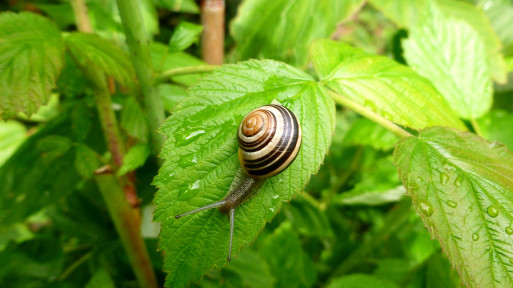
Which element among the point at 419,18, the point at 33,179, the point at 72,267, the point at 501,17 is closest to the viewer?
the point at 33,179

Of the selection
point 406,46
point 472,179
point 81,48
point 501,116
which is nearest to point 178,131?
point 81,48

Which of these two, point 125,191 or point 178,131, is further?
point 125,191

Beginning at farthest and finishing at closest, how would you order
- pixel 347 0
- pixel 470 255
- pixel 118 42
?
pixel 347 0 → pixel 118 42 → pixel 470 255

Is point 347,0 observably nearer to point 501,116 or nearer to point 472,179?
point 501,116

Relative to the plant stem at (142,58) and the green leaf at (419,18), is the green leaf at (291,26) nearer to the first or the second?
the green leaf at (419,18)

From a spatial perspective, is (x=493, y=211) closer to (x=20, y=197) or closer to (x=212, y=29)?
(x=212, y=29)

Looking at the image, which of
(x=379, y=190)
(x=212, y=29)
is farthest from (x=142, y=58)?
(x=379, y=190)
